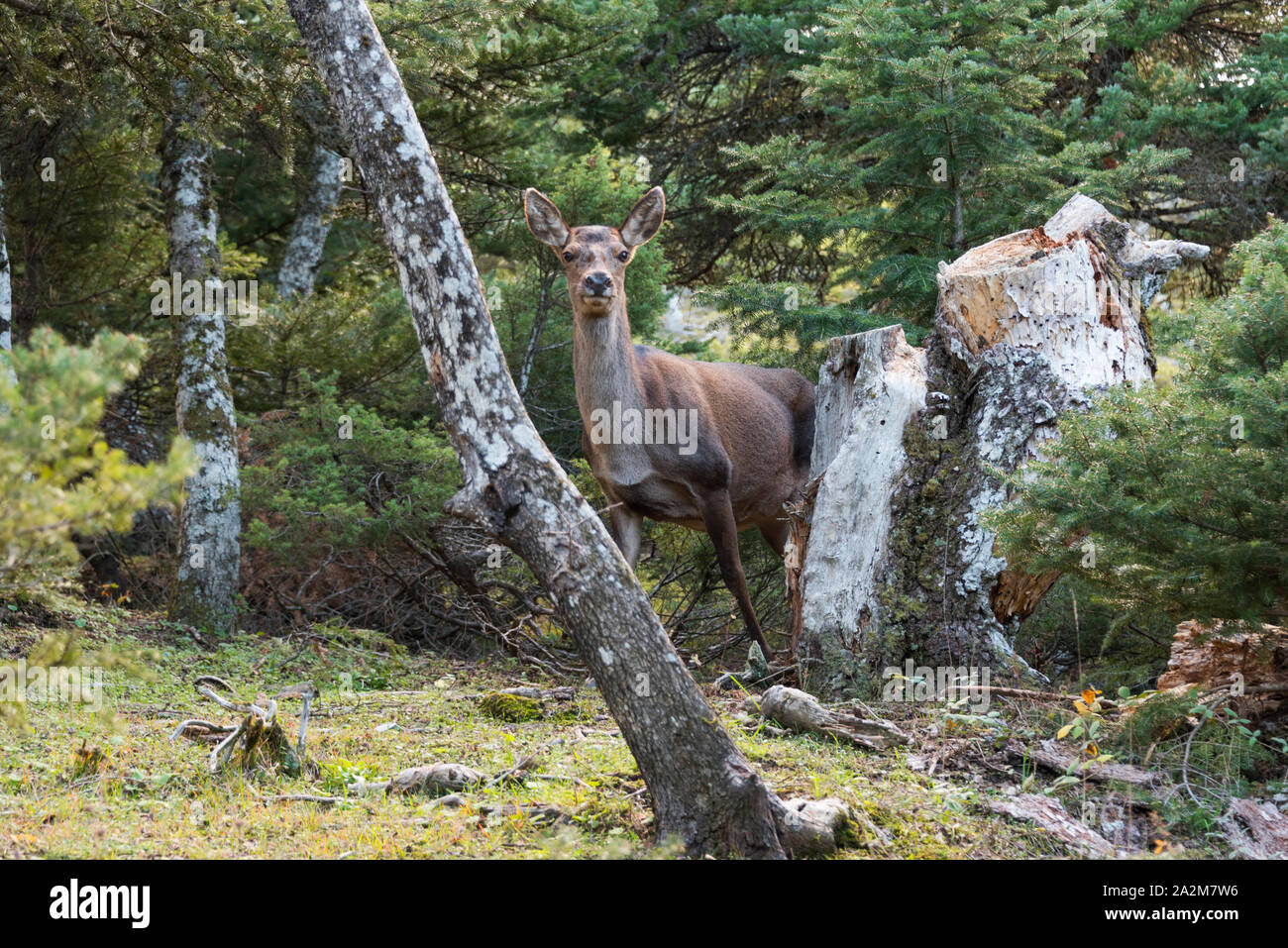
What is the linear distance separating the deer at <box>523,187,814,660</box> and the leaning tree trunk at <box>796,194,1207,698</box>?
0.97 m

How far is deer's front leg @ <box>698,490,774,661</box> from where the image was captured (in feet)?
29.1

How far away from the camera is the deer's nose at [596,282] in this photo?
325 inches

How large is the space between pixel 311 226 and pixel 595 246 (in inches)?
269

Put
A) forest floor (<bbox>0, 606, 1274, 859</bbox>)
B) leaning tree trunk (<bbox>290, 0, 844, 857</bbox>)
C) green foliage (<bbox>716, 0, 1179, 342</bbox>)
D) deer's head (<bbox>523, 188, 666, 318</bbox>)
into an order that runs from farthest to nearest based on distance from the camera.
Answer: green foliage (<bbox>716, 0, 1179, 342</bbox>) < deer's head (<bbox>523, 188, 666, 318</bbox>) < forest floor (<bbox>0, 606, 1274, 859</bbox>) < leaning tree trunk (<bbox>290, 0, 844, 857</bbox>)

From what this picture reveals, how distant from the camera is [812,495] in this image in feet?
26.9

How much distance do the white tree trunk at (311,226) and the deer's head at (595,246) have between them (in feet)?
20.7

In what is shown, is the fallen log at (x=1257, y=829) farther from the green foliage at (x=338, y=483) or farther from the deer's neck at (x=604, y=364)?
the green foliage at (x=338, y=483)

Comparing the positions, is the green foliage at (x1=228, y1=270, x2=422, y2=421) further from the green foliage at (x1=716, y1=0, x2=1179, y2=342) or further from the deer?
the green foliage at (x1=716, y1=0, x2=1179, y2=342)

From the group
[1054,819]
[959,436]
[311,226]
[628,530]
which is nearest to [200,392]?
[628,530]

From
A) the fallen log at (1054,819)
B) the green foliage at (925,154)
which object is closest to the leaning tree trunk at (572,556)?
the fallen log at (1054,819)

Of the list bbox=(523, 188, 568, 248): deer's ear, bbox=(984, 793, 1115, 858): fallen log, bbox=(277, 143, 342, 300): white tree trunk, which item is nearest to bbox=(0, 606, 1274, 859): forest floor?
bbox=(984, 793, 1115, 858): fallen log

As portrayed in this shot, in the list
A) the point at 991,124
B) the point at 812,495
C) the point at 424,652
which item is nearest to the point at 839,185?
the point at 991,124

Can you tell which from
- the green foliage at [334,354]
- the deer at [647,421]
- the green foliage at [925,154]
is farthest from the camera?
the green foliage at [334,354]
